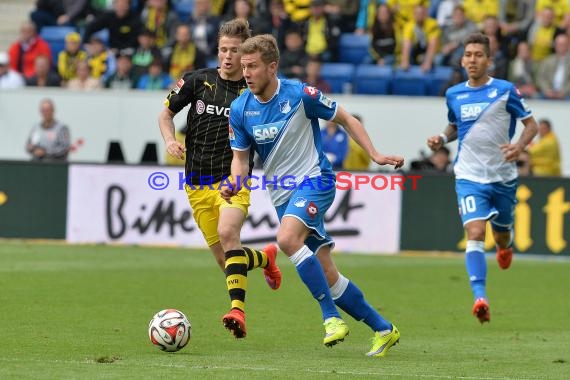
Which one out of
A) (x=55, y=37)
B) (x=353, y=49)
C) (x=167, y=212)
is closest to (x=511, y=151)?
(x=167, y=212)

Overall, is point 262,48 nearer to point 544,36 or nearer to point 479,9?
point 544,36

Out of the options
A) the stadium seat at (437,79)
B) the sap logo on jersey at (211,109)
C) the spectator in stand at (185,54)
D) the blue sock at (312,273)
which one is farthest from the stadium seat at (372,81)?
the blue sock at (312,273)

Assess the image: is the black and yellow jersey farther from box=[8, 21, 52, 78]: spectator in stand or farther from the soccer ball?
box=[8, 21, 52, 78]: spectator in stand

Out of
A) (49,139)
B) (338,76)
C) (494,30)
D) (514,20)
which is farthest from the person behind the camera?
(514,20)

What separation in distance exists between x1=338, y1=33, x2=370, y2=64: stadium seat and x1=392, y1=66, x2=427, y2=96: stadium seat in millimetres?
Answer: 1049

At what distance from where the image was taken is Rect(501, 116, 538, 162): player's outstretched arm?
1095 cm

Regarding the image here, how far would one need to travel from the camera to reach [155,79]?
2147 cm

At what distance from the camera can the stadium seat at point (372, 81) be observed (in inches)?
842

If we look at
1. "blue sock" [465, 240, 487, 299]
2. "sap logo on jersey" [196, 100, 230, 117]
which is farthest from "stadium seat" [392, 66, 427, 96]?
"sap logo on jersey" [196, 100, 230, 117]

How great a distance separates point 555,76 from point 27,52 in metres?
9.14

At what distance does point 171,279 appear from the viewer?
14414 mm

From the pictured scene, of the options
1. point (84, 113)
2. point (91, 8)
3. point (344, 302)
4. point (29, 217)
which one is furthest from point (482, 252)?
point (91, 8)

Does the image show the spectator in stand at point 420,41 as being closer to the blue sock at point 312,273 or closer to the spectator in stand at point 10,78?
the spectator in stand at point 10,78

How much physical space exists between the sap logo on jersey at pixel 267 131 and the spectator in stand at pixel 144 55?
12.8 meters
